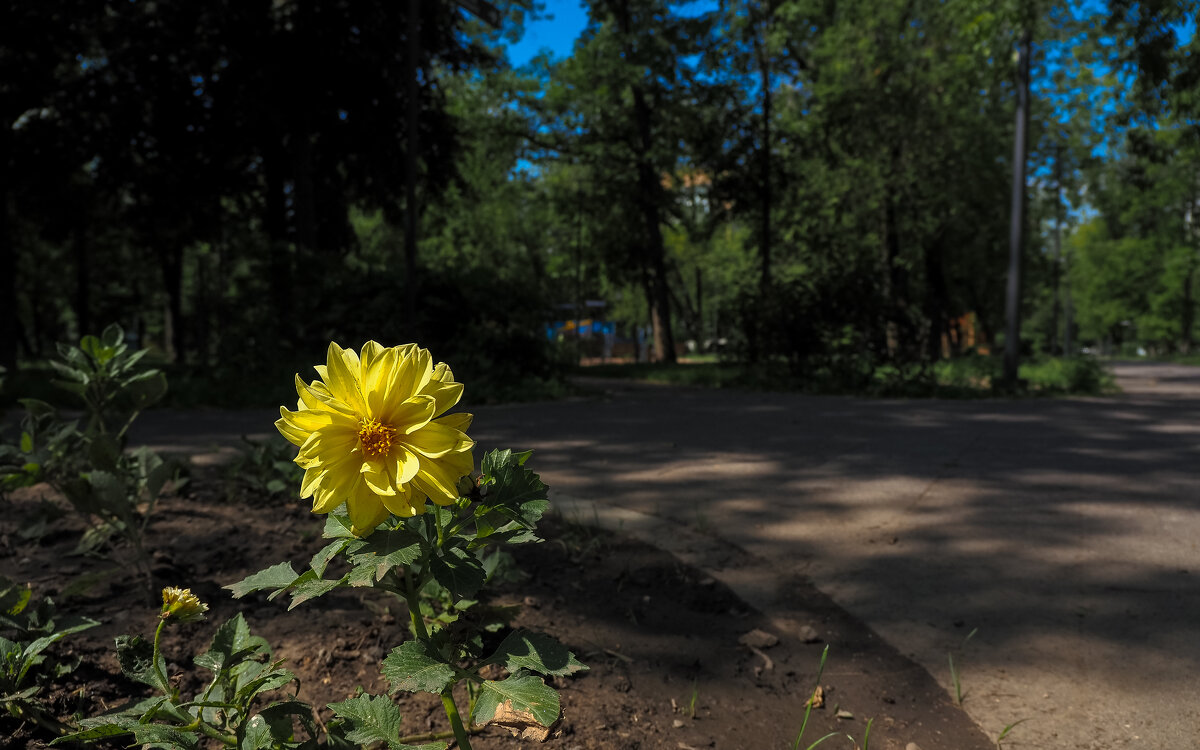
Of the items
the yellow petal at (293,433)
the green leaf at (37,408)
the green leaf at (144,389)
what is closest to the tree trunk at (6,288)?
the green leaf at (37,408)

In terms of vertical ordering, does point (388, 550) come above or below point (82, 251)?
Result: below

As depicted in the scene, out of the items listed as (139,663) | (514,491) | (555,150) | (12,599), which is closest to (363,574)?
(514,491)

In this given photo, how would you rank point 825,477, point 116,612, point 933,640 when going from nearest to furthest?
point 116,612, point 933,640, point 825,477

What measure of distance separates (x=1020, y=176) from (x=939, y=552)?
38.6ft

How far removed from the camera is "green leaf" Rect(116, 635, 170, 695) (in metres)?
1.41

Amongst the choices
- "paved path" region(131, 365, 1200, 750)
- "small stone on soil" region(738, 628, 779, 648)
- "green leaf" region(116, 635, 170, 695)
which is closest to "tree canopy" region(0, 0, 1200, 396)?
"paved path" region(131, 365, 1200, 750)

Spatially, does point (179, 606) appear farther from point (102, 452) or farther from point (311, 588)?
point (102, 452)

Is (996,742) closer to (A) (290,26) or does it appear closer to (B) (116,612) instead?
(B) (116,612)

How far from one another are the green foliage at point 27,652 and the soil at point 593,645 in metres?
0.05

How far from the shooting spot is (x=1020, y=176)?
1324 cm

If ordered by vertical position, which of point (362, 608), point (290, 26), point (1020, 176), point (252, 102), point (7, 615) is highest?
point (290, 26)

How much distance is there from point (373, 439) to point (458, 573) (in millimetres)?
259

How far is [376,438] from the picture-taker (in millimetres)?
1216

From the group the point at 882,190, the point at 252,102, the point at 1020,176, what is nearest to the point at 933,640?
the point at 1020,176
